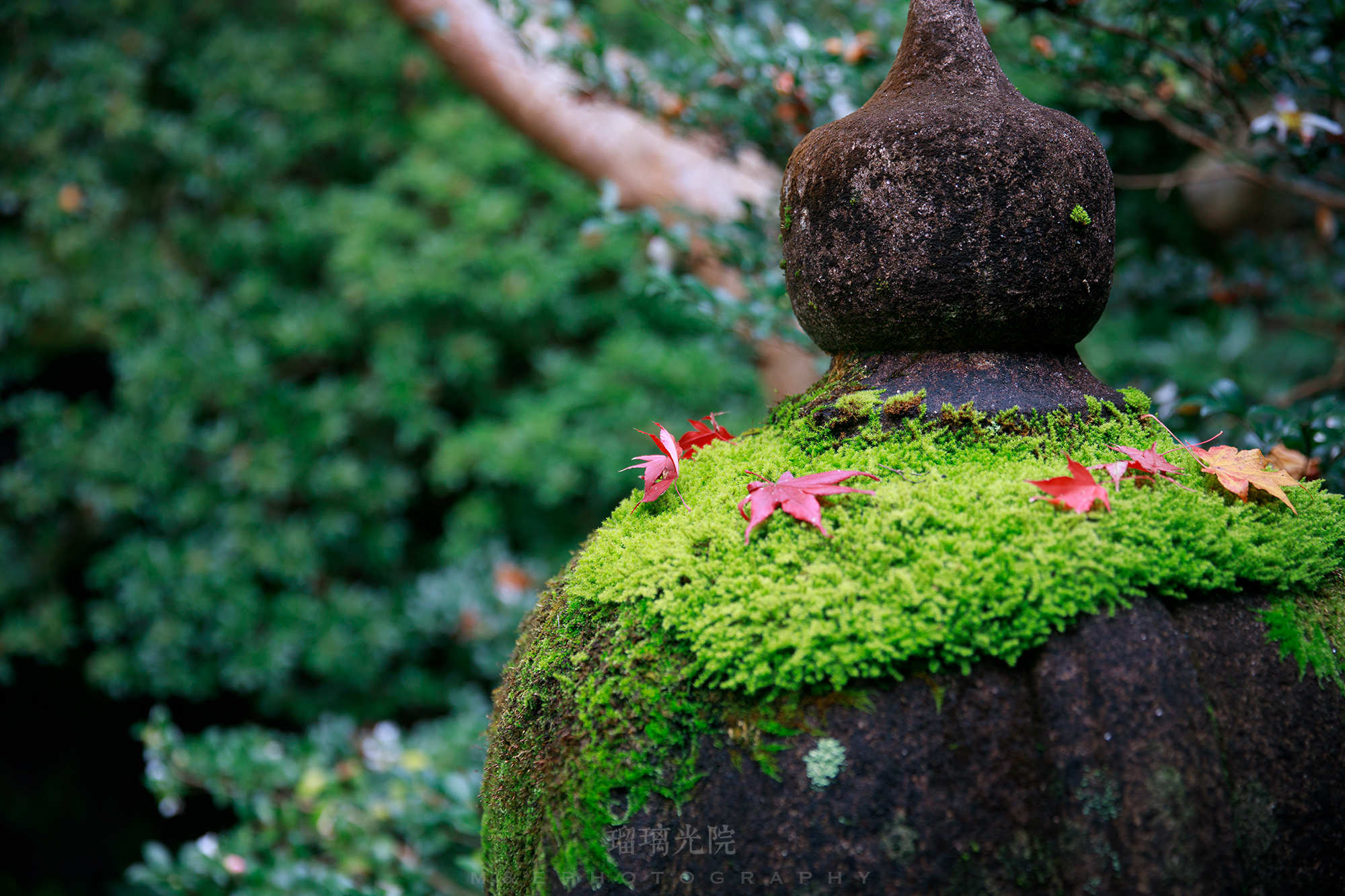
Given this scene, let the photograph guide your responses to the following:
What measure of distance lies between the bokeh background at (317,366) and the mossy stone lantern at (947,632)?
1521 mm

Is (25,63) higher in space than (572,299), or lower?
higher

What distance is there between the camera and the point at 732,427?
378 centimetres

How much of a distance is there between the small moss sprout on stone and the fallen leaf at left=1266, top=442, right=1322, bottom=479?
1.11m

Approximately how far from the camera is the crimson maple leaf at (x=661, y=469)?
1184 millimetres

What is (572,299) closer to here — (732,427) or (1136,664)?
(732,427)

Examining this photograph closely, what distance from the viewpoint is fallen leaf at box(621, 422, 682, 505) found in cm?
118

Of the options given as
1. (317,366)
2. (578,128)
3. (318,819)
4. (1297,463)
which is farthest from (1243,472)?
(317,366)

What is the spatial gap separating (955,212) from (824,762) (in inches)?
28.2

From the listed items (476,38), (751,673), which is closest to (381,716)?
(476,38)

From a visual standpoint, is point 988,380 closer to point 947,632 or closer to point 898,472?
point 898,472

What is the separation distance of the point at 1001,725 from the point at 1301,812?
1.19ft

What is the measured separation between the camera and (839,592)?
0.92 meters

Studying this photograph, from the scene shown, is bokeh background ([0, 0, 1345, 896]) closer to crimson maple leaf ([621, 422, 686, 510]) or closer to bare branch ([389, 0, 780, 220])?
bare branch ([389, 0, 780, 220])

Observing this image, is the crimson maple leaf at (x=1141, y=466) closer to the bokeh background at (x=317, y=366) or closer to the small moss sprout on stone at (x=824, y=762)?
the small moss sprout on stone at (x=824, y=762)
